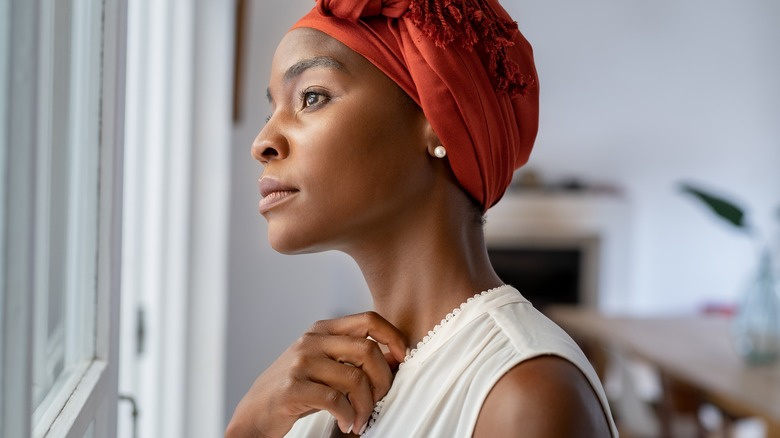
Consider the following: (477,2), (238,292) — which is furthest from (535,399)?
(238,292)

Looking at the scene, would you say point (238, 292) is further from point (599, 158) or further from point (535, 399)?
point (599, 158)

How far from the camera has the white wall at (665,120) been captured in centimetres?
688

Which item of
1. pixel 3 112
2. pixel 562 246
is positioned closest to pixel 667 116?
pixel 562 246

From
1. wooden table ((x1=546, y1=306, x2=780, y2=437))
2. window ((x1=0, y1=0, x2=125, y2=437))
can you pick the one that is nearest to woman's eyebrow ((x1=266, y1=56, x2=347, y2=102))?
window ((x1=0, y1=0, x2=125, y2=437))

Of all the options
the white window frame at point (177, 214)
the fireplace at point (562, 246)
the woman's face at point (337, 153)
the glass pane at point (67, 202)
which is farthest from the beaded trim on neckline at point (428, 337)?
the fireplace at point (562, 246)

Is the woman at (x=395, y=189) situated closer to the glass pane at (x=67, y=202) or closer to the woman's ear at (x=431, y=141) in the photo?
the woman's ear at (x=431, y=141)

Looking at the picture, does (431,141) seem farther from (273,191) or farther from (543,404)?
(543,404)

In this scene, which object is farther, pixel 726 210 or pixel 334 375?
pixel 726 210

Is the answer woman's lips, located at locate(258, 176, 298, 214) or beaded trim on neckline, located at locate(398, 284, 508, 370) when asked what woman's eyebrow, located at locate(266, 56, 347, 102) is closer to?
woman's lips, located at locate(258, 176, 298, 214)

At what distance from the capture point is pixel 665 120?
277 inches

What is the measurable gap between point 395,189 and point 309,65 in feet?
0.53

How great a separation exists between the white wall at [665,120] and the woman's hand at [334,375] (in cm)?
563

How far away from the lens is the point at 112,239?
1119mm

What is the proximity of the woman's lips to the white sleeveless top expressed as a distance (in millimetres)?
215
